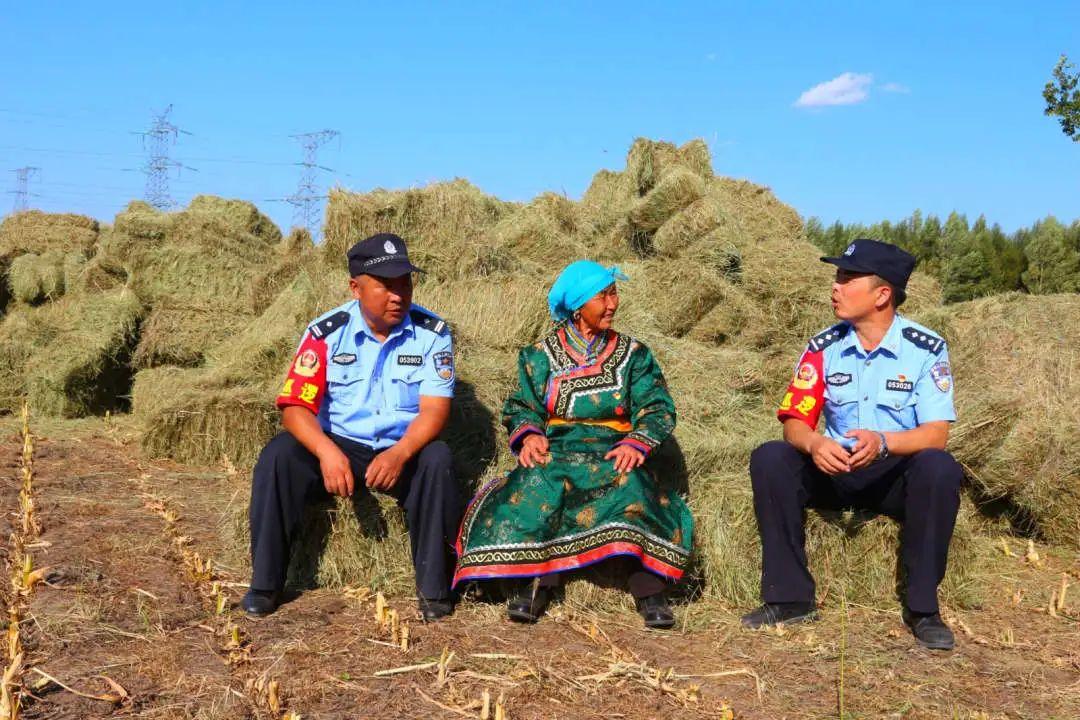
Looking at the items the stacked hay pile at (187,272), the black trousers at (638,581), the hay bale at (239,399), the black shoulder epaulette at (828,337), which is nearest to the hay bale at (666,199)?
the hay bale at (239,399)

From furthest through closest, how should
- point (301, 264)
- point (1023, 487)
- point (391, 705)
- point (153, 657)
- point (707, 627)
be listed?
point (301, 264), point (1023, 487), point (707, 627), point (153, 657), point (391, 705)


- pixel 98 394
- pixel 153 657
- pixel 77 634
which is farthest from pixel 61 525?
pixel 98 394

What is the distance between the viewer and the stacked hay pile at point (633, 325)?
14.9 ft

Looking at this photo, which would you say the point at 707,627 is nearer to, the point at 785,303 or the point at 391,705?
the point at 391,705

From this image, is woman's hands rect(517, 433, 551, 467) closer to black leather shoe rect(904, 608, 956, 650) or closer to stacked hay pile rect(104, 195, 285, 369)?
black leather shoe rect(904, 608, 956, 650)

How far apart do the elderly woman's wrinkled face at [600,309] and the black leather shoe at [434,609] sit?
4.71ft

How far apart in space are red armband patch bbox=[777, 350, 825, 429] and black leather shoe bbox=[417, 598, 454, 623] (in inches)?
67.3

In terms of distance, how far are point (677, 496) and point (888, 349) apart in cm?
115

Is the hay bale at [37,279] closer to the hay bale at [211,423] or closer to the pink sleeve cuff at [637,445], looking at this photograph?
the hay bale at [211,423]

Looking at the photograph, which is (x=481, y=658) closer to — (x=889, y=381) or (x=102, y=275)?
(x=889, y=381)

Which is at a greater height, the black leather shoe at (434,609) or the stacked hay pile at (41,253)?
the stacked hay pile at (41,253)

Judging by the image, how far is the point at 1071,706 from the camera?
340 cm

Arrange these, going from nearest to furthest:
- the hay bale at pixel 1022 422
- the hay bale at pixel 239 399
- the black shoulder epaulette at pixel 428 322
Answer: the black shoulder epaulette at pixel 428 322 < the hay bale at pixel 1022 422 < the hay bale at pixel 239 399

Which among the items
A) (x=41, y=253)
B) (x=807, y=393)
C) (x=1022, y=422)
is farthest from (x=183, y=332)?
(x=1022, y=422)
